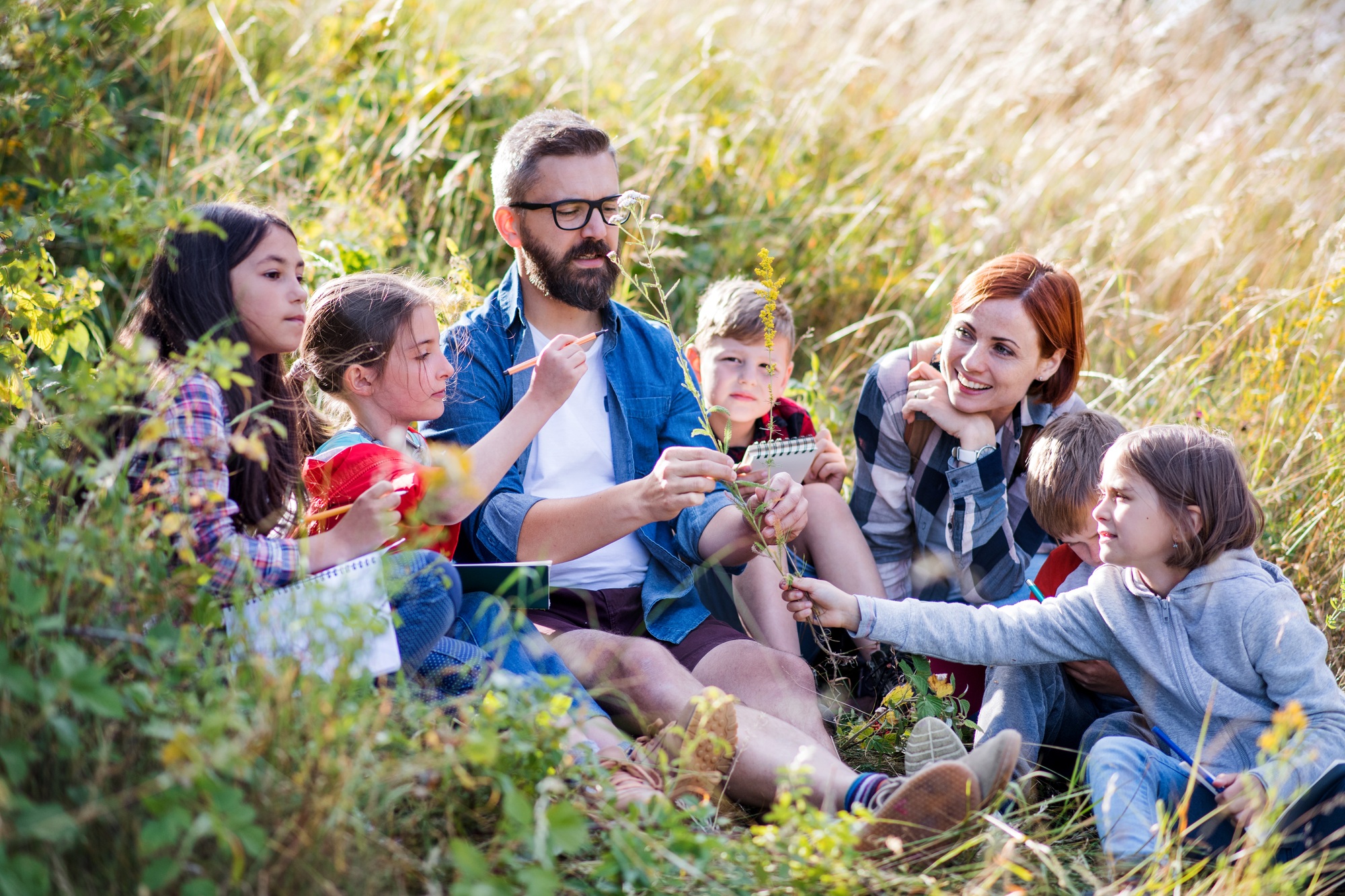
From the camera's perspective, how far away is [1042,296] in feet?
9.71

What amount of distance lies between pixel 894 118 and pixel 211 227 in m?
4.46

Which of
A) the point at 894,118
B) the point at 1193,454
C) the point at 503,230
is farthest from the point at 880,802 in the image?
the point at 894,118

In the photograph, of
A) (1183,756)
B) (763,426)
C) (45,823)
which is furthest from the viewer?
(763,426)

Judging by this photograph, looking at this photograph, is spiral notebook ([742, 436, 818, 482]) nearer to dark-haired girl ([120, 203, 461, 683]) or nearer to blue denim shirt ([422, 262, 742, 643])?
blue denim shirt ([422, 262, 742, 643])

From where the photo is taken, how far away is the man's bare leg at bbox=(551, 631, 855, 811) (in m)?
2.20

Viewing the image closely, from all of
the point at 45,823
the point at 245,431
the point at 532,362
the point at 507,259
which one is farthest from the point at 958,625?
the point at 507,259

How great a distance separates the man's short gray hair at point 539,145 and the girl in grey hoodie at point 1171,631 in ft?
4.30

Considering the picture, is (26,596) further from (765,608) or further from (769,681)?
(765,608)

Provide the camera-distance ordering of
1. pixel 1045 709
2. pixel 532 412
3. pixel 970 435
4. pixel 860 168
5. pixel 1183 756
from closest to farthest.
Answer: pixel 1183 756 < pixel 532 412 < pixel 1045 709 < pixel 970 435 < pixel 860 168

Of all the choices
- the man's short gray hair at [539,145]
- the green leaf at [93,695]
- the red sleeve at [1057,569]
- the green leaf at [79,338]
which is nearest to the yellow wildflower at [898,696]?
the red sleeve at [1057,569]

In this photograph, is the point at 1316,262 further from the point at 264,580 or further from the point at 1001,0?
the point at 264,580

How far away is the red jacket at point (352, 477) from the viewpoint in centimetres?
230

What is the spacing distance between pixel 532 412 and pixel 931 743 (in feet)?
3.84

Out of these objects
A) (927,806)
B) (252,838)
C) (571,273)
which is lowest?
(927,806)
